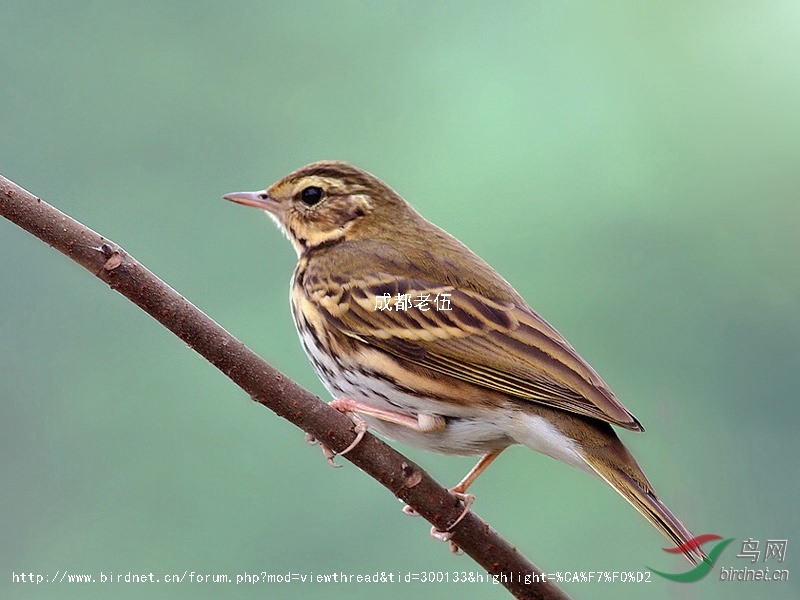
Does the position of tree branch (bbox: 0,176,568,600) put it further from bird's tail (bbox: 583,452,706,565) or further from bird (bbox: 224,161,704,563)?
bird's tail (bbox: 583,452,706,565)

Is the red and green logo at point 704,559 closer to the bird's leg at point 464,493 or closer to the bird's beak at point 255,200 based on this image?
the bird's leg at point 464,493

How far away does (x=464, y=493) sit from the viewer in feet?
12.2

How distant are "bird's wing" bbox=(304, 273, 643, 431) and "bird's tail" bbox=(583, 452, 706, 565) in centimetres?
21

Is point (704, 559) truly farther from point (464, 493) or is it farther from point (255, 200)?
point (255, 200)

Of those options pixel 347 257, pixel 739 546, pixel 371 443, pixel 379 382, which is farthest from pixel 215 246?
pixel 739 546

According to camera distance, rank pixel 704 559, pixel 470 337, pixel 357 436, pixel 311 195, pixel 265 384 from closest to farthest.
Answer: pixel 704 559
pixel 265 384
pixel 357 436
pixel 470 337
pixel 311 195

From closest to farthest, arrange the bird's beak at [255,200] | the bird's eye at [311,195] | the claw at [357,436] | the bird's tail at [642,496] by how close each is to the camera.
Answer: the bird's tail at [642,496] < the claw at [357,436] < the bird's beak at [255,200] < the bird's eye at [311,195]

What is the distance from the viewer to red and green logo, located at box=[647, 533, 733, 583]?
8.80 ft

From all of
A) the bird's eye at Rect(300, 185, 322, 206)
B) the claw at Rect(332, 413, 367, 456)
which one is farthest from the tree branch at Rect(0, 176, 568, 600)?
the bird's eye at Rect(300, 185, 322, 206)

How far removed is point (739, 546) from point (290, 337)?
2735 millimetres

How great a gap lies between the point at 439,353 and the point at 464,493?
0.49m

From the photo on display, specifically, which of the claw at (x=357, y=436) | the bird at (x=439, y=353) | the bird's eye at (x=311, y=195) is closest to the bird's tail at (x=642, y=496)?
the bird at (x=439, y=353)

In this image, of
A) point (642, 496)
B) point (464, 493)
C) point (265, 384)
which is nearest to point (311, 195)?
point (464, 493)

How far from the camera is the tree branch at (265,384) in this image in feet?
9.07
